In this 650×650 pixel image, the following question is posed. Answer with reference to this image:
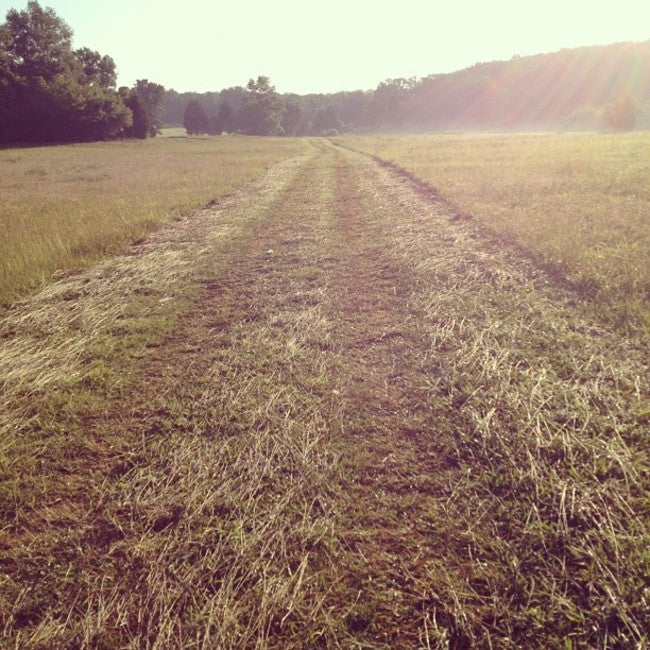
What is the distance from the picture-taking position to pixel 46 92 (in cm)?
5538

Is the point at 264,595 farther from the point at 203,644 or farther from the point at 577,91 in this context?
the point at 577,91

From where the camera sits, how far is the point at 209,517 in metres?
2.57

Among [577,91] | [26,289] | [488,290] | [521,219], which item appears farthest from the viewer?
[577,91]

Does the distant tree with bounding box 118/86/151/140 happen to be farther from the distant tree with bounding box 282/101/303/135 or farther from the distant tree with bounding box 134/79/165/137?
the distant tree with bounding box 282/101/303/135

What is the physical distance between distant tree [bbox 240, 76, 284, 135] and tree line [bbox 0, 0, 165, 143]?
40.2 metres

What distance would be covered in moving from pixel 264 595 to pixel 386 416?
171 centimetres

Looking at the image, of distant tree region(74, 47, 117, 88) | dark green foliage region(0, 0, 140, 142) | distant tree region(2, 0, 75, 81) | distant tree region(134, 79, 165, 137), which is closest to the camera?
dark green foliage region(0, 0, 140, 142)

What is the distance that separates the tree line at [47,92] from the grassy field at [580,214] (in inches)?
2420

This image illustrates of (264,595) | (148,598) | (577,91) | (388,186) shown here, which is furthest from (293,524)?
(577,91)

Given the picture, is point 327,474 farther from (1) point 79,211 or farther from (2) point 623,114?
(2) point 623,114

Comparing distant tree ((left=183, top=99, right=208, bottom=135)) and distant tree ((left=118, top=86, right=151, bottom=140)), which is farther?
distant tree ((left=183, top=99, right=208, bottom=135))

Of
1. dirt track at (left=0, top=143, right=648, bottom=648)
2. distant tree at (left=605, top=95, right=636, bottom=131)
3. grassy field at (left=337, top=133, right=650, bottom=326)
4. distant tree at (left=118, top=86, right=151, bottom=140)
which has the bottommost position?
dirt track at (left=0, top=143, right=648, bottom=648)

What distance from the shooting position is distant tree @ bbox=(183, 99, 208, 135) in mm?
97081

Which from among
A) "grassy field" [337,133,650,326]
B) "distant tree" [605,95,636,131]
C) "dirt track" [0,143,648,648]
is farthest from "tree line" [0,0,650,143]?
"dirt track" [0,143,648,648]
